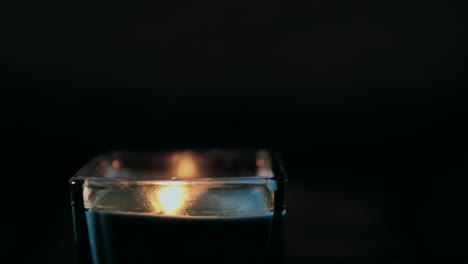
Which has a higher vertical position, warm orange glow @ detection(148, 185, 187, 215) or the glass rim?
the glass rim

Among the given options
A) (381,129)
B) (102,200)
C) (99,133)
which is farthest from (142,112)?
(381,129)

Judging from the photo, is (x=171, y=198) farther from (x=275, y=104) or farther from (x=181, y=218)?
(x=275, y=104)

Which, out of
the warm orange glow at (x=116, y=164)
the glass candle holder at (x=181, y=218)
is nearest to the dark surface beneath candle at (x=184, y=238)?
the glass candle holder at (x=181, y=218)

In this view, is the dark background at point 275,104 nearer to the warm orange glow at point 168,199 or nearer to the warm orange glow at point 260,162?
the warm orange glow at point 260,162

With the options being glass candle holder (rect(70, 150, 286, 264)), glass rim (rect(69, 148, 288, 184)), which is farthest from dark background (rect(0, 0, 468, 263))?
glass candle holder (rect(70, 150, 286, 264))

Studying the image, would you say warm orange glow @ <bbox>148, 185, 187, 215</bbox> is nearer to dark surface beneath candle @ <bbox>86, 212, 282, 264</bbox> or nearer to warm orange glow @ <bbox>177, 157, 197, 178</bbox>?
dark surface beneath candle @ <bbox>86, 212, 282, 264</bbox>

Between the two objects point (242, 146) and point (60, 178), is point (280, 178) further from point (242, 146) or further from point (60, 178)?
point (60, 178)

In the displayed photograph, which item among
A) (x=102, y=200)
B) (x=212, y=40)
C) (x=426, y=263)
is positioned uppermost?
(x=212, y=40)

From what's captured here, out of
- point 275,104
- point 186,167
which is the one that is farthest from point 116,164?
point 275,104
